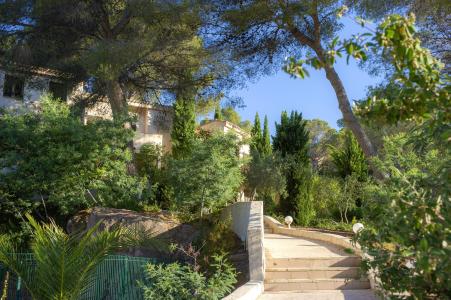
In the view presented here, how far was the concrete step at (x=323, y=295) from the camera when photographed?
8.68 metres

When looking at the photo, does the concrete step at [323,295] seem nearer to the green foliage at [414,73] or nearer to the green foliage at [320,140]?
the green foliage at [414,73]

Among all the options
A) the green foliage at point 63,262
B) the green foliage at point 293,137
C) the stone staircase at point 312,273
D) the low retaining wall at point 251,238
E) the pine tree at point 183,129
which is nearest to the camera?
the green foliage at point 63,262

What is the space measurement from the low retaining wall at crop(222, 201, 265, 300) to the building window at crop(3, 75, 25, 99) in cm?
1025

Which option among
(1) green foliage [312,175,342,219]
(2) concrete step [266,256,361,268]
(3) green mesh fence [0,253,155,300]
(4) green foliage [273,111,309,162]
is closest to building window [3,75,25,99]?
(3) green mesh fence [0,253,155,300]

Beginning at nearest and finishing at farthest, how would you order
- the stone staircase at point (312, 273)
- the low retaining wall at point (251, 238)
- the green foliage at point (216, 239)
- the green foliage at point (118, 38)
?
the low retaining wall at point (251, 238) → the stone staircase at point (312, 273) → the green foliage at point (216, 239) → the green foliage at point (118, 38)

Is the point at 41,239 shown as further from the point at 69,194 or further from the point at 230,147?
the point at 230,147

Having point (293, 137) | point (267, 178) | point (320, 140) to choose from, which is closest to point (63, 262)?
point (267, 178)

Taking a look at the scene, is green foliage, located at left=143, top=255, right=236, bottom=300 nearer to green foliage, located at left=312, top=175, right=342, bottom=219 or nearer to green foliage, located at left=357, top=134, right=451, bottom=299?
green foliage, located at left=357, top=134, right=451, bottom=299

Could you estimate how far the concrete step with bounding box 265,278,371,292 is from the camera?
31.4 feet

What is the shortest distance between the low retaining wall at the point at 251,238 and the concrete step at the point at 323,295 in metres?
0.31

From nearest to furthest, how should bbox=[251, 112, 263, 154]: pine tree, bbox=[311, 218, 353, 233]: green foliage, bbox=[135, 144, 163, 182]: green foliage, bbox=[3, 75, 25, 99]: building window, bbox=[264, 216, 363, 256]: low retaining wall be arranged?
bbox=[264, 216, 363, 256]: low retaining wall, bbox=[3, 75, 25, 99]: building window, bbox=[311, 218, 353, 233]: green foliage, bbox=[135, 144, 163, 182]: green foliage, bbox=[251, 112, 263, 154]: pine tree

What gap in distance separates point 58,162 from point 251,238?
724 centimetres

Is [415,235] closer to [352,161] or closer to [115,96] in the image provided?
[115,96]

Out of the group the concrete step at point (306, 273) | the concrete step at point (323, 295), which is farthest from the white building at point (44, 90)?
the concrete step at point (323, 295)
